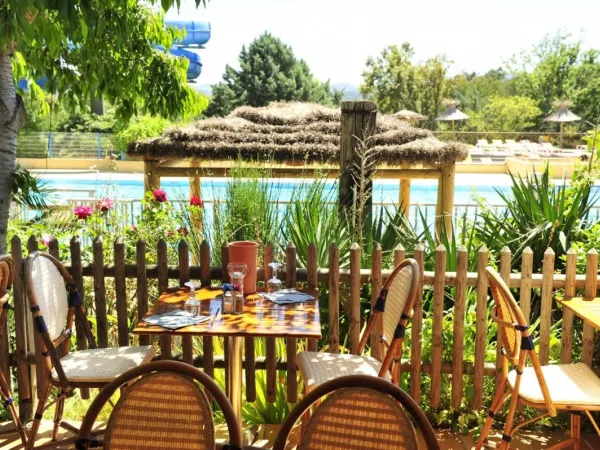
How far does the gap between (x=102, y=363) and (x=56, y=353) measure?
210 millimetres

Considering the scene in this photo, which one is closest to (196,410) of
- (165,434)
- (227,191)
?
(165,434)

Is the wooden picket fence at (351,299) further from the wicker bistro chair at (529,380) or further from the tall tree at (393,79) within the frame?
the tall tree at (393,79)

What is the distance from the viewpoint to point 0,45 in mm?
2609

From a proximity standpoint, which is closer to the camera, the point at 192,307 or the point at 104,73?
the point at 192,307

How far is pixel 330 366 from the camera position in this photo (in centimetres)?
303

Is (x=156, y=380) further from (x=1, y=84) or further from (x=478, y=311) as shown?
(x=1, y=84)

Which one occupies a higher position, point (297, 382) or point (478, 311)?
point (478, 311)

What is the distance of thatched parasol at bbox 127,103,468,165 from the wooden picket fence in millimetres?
3461

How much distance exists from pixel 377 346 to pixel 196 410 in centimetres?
191

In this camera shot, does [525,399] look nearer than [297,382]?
Yes

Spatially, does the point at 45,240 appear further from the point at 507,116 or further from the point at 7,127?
the point at 507,116

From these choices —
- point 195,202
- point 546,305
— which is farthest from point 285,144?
point 546,305

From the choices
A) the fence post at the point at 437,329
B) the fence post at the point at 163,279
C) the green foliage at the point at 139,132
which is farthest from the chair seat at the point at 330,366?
the green foliage at the point at 139,132

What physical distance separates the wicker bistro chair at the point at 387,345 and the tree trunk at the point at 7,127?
1.96 metres
